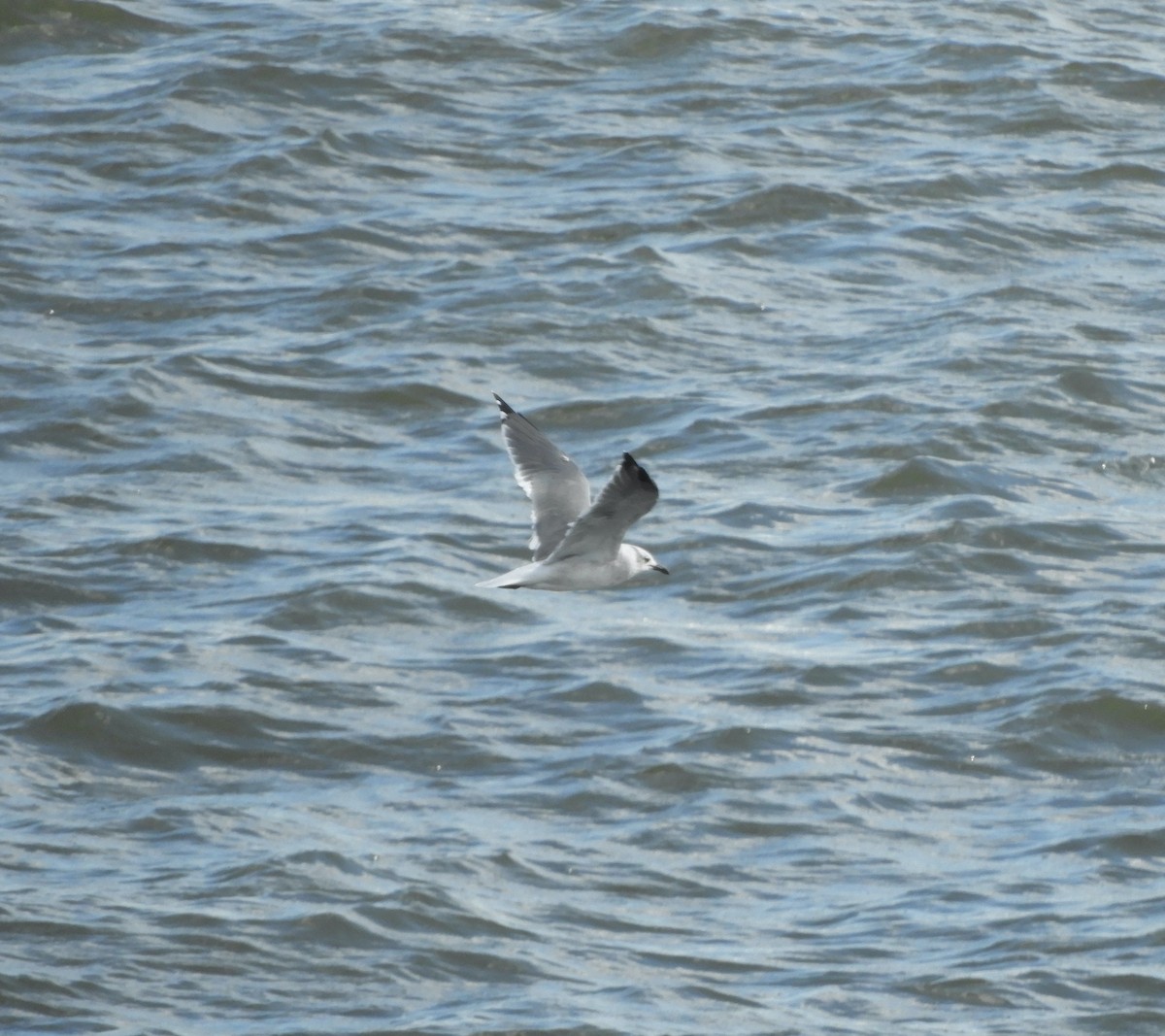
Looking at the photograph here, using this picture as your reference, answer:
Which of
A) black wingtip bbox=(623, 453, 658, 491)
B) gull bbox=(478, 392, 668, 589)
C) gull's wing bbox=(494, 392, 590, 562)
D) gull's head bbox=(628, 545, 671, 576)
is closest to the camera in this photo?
black wingtip bbox=(623, 453, 658, 491)

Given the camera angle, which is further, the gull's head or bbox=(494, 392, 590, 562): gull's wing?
the gull's head

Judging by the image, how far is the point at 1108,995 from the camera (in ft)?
32.8

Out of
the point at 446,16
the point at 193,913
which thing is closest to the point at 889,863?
the point at 193,913

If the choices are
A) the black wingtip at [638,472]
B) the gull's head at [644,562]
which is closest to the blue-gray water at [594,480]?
the gull's head at [644,562]

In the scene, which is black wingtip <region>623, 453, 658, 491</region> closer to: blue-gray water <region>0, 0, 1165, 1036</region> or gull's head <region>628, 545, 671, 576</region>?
gull's head <region>628, 545, 671, 576</region>

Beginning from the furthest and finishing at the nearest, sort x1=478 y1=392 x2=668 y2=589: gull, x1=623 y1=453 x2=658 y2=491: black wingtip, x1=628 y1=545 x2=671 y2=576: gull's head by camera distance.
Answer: x1=628 y1=545 x2=671 y2=576: gull's head, x1=478 y1=392 x2=668 y2=589: gull, x1=623 y1=453 x2=658 y2=491: black wingtip

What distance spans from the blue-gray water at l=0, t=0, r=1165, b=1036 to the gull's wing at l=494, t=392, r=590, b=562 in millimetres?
1597

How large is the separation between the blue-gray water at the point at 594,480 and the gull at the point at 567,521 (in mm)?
1484

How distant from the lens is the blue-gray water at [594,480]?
1038 centimetres

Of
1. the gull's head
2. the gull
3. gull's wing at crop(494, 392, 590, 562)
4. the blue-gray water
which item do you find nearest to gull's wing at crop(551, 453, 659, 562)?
the gull

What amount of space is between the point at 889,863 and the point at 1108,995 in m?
1.31

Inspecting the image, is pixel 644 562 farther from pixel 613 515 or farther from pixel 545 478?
pixel 613 515

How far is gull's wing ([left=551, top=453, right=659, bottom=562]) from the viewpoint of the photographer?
8883mm

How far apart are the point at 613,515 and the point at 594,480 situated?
4.80 meters
